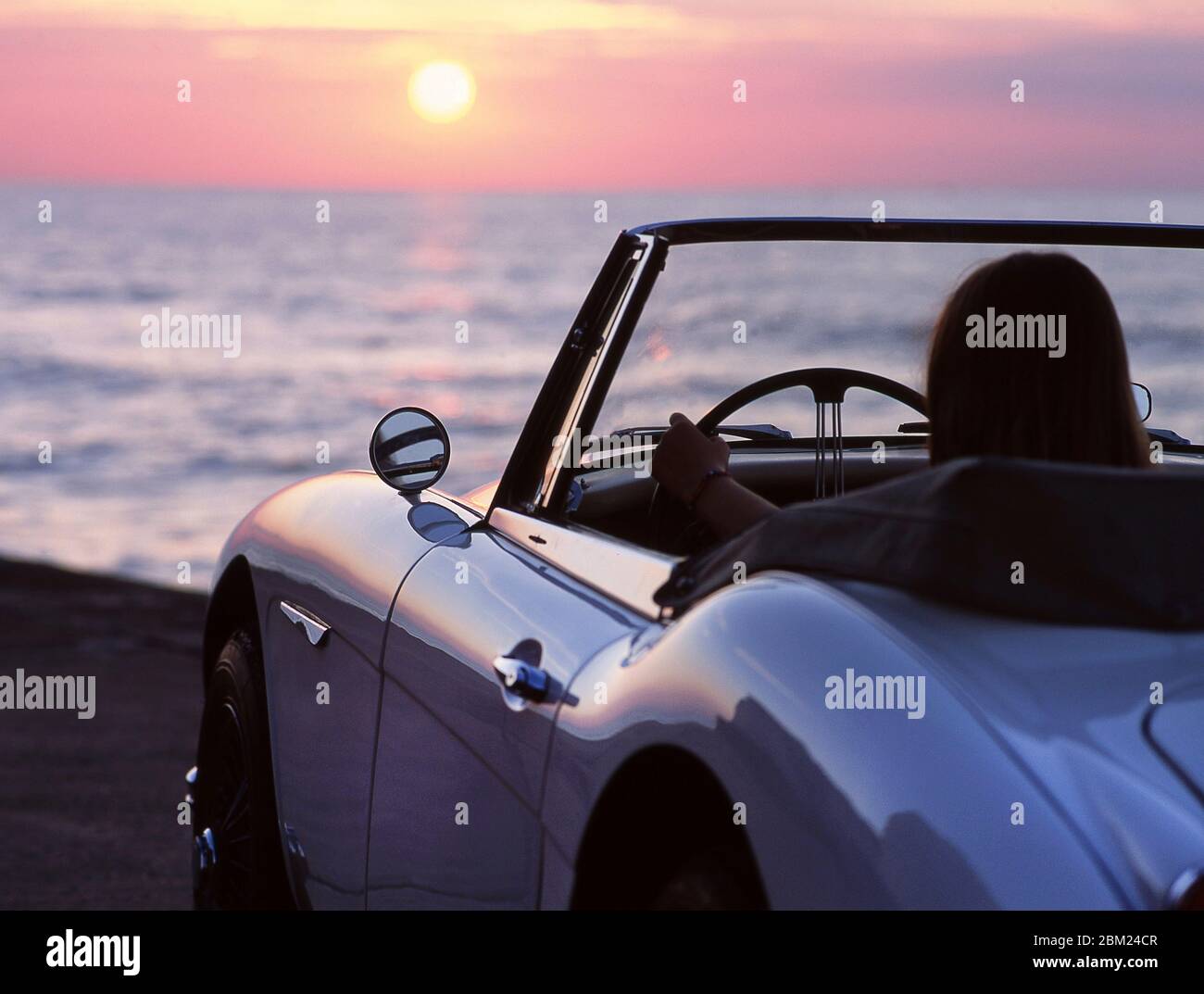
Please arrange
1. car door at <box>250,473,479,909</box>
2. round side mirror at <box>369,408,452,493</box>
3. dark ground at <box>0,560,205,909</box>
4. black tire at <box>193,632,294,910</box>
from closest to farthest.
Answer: car door at <box>250,473,479,909</box> < round side mirror at <box>369,408,452,493</box> < black tire at <box>193,632,294,910</box> < dark ground at <box>0,560,205,909</box>

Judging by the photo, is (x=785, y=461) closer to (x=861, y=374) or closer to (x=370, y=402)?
(x=861, y=374)

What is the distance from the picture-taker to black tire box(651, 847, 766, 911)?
6.26 ft

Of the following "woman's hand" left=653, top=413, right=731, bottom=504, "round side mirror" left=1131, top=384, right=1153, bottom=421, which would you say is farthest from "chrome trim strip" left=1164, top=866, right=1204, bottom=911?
"round side mirror" left=1131, top=384, right=1153, bottom=421

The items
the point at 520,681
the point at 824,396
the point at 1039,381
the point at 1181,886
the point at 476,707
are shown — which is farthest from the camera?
the point at 824,396

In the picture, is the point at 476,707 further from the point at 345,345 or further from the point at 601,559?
the point at 345,345

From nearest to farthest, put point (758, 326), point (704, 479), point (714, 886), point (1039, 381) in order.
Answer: point (714, 886)
point (1039, 381)
point (704, 479)
point (758, 326)

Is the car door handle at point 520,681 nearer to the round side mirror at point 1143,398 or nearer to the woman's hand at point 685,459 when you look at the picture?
the woman's hand at point 685,459

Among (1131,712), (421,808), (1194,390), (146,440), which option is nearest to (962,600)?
(1131,712)

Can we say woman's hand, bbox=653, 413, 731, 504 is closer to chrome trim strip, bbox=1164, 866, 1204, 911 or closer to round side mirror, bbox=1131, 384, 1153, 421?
round side mirror, bbox=1131, 384, 1153, 421

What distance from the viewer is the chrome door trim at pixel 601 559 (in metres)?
2.46

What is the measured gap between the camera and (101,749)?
6.86 metres

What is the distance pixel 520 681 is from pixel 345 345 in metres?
36.0

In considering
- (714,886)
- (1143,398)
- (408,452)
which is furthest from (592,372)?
(1143,398)

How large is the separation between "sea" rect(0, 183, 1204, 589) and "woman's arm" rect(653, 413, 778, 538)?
0.72 ft
